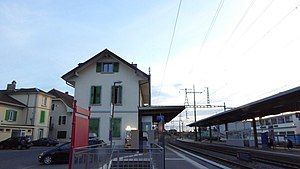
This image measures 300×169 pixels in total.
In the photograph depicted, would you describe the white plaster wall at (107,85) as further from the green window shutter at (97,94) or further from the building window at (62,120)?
the building window at (62,120)

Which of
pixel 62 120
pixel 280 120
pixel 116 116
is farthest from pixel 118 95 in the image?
pixel 280 120

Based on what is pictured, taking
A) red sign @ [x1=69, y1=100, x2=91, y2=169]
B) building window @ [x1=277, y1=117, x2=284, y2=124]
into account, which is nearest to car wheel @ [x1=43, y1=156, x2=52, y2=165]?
red sign @ [x1=69, y1=100, x2=91, y2=169]

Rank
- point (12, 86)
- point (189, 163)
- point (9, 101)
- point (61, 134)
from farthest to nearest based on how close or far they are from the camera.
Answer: point (61, 134) < point (12, 86) < point (9, 101) < point (189, 163)

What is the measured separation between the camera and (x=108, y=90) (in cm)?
2786

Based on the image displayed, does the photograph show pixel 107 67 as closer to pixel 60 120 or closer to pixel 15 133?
pixel 15 133

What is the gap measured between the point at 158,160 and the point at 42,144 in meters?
33.5

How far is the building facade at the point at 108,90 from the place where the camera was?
26969mm

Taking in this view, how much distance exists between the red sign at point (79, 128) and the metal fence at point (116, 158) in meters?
0.16

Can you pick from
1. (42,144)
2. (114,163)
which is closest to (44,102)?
(42,144)

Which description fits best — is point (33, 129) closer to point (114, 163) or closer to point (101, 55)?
point (101, 55)

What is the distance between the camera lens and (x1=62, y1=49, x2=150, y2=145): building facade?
2697cm

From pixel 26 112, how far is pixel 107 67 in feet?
69.7

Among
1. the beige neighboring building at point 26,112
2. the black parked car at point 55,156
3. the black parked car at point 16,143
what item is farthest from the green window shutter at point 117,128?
the beige neighboring building at point 26,112

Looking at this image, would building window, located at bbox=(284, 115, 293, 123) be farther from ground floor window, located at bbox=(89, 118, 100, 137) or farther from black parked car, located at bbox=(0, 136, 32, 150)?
black parked car, located at bbox=(0, 136, 32, 150)
